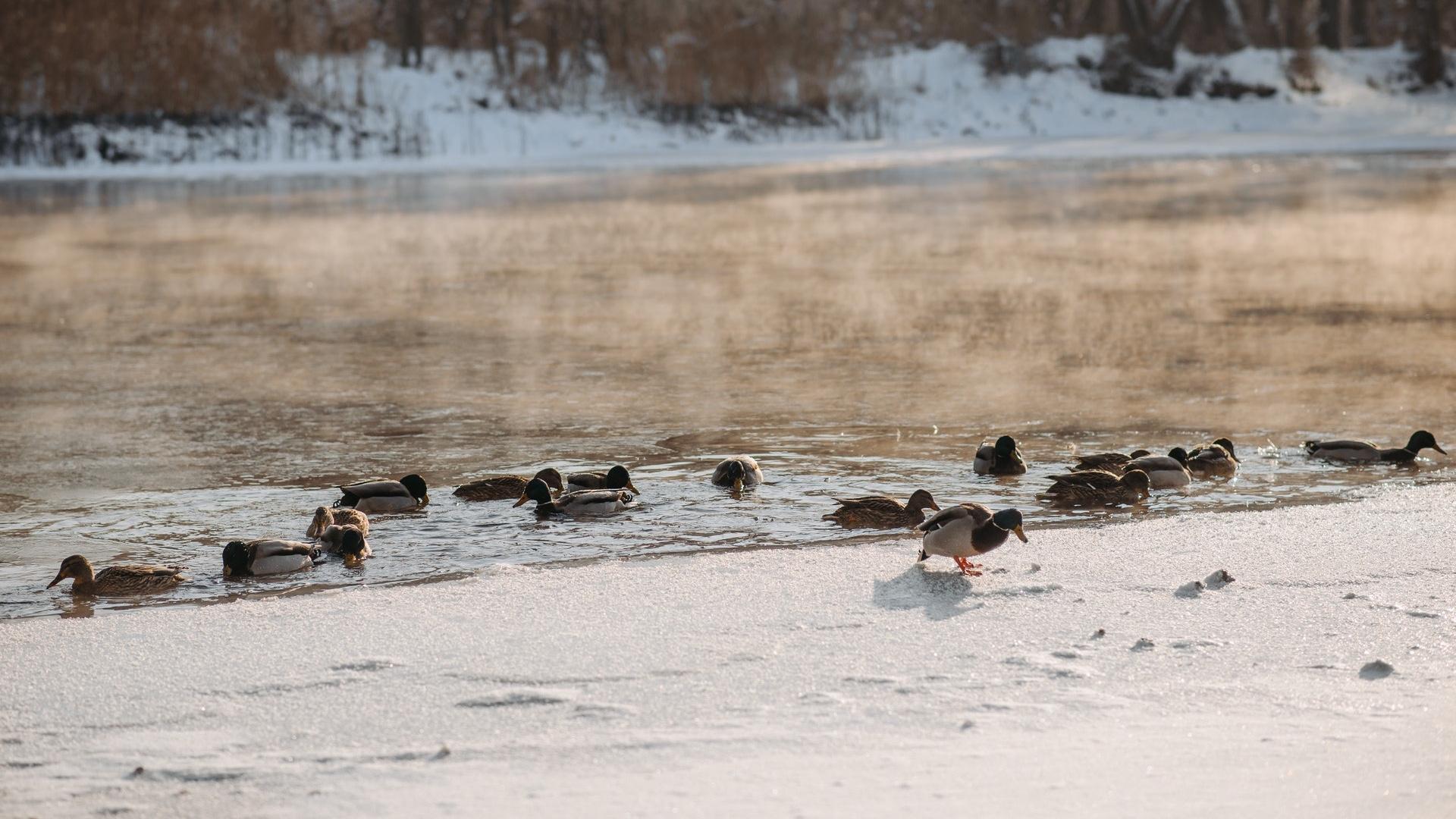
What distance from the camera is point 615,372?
9695 millimetres

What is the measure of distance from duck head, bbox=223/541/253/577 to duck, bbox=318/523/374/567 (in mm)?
340

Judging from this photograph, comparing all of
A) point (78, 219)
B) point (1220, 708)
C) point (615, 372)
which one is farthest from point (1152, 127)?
point (1220, 708)

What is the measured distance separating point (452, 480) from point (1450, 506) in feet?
13.3

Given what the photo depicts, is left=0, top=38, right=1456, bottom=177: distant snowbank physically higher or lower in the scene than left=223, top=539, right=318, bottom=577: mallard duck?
higher

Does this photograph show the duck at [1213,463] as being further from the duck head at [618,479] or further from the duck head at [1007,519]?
the duck head at [618,479]

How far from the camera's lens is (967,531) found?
209 inches

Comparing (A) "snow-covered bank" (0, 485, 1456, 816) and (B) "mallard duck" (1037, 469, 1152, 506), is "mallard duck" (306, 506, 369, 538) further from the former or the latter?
(B) "mallard duck" (1037, 469, 1152, 506)

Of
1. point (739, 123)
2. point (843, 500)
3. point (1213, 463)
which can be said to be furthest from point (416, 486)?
point (739, 123)

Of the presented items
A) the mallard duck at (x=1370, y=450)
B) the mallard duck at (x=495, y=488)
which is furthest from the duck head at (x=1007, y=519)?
the mallard duck at (x=1370, y=450)

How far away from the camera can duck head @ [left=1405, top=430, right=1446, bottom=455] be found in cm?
704

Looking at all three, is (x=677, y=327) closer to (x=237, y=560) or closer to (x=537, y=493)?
(x=537, y=493)

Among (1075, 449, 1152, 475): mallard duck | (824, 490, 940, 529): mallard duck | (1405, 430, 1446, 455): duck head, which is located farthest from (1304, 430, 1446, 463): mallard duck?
(824, 490, 940, 529): mallard duck

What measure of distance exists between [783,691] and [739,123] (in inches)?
1258

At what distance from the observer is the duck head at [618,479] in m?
6.62
